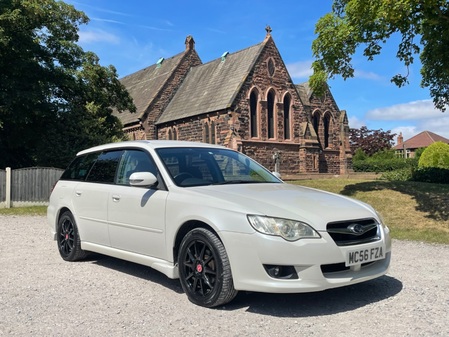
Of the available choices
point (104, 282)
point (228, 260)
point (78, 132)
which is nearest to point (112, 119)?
A: point (78, 132)

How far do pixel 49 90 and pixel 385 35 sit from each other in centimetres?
1583

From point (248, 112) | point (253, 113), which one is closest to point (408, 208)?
point (248, 112)

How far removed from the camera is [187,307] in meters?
4.46

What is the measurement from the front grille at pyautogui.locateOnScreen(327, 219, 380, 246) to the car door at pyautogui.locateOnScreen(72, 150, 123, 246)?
304cm

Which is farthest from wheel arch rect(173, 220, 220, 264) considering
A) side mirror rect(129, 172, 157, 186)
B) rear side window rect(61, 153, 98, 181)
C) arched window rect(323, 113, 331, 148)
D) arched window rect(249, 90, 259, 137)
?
arched window rect(323, 113, 331, 148)

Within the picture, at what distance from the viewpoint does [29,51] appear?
21.0 meters

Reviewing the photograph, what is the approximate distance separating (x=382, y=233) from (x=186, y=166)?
7.75ft

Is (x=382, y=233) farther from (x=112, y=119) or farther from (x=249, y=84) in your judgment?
(x=249, y=84)

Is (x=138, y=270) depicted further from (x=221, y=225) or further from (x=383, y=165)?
(x=383, y=165)

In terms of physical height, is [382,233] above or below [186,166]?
below

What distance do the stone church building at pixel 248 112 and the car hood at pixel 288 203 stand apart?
943 inches

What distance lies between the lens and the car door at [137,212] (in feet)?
16.3

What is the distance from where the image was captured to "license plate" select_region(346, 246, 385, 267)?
4158 mm

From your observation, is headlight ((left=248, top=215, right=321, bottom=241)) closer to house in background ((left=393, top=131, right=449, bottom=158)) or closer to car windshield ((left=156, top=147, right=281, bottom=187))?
car windshield ((left=156, top=147, right=281, bottom=187))
